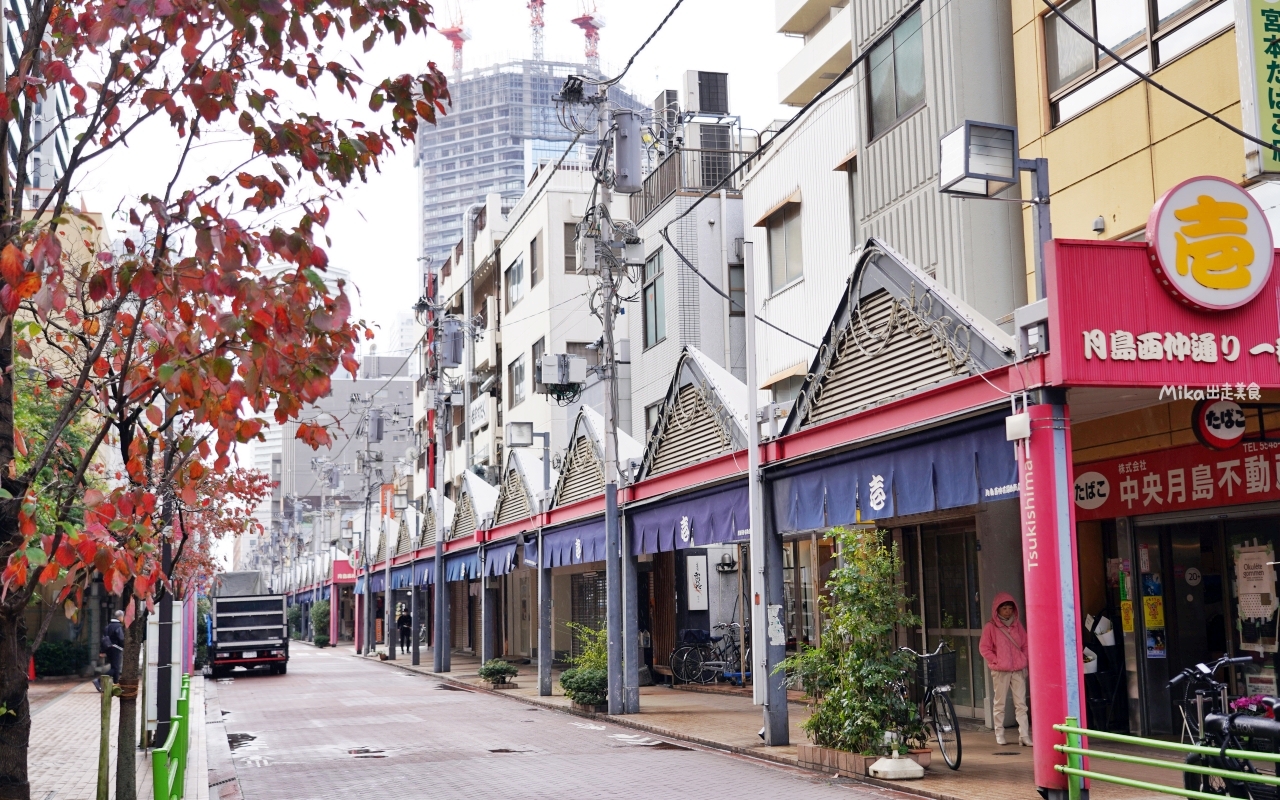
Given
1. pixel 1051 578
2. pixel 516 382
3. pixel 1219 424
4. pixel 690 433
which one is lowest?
pixel 1051 578

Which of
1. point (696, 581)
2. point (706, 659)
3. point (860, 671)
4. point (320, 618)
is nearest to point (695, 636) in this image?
point (706, 659)

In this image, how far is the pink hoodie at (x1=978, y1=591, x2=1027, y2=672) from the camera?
15.4m

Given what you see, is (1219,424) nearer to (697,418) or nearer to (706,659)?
(697,418)

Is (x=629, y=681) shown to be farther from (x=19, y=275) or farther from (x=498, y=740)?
(x=19, y=275)

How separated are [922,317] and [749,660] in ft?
51.5

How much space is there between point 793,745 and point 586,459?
31.1ft

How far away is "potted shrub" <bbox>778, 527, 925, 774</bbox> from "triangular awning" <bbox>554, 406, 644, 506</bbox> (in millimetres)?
8910

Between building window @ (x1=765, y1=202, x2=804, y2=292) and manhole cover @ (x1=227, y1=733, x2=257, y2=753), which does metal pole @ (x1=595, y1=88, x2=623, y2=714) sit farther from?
manhole cover @ (x1=227, y1=733, x2=257, y2=753)

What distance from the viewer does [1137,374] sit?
33.7 ft

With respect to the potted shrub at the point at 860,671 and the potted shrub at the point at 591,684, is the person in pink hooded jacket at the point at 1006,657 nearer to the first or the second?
the potted shrub at the point at 860,671

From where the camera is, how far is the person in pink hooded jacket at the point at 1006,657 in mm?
15336

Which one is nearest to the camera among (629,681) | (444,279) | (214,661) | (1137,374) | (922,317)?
(1137,374)

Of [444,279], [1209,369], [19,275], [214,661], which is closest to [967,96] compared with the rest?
[1209,369]

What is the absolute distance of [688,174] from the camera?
33.0 m
